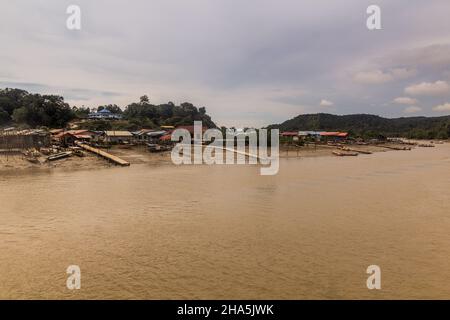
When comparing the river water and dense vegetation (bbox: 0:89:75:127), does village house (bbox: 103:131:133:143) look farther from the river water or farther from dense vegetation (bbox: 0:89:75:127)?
the river water

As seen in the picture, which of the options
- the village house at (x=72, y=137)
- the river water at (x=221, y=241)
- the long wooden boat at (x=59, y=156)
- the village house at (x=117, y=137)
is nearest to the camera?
the river water at (x=221, y=241)

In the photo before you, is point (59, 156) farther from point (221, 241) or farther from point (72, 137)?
point (221, 241)

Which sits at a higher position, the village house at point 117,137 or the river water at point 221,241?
the village house at point 117,137

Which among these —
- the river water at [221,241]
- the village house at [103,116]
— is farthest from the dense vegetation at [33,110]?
the river water at [221,241]

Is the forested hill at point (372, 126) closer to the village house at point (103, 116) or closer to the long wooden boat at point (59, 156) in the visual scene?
the village house at point (103, 116)

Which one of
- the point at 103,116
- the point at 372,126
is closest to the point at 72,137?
the point at 103,116

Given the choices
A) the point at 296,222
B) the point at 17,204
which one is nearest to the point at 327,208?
the point at 296,222
